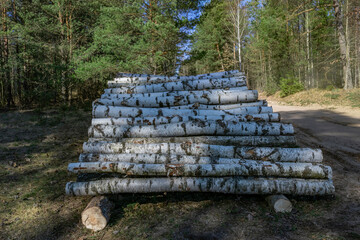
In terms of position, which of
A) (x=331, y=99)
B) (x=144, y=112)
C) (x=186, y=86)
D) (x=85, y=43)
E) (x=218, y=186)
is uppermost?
(x=85, y=43)

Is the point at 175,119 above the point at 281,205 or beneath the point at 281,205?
above

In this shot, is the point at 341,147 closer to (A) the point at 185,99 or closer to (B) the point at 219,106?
(B) the point at 219,106

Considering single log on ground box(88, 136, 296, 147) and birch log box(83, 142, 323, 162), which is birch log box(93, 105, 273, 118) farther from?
birch log box(83, 142, 323, 162)

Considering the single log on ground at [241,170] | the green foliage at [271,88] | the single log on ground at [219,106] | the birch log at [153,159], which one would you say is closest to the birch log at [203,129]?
the birch log at [153,159]

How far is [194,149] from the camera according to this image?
12.4ft

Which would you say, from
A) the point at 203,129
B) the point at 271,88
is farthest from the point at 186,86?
the point at 271,88

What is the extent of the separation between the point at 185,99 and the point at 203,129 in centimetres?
152

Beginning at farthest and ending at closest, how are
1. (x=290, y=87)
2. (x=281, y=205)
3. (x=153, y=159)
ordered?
(x=290, y=87)
(x=153, y=159)
(x=281, y=205)

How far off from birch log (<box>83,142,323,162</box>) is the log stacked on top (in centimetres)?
2

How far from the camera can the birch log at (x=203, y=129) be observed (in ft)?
13.7

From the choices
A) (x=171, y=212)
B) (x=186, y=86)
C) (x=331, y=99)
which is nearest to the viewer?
(x=171, y=212)

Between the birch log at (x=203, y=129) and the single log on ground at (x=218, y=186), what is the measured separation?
1.14m

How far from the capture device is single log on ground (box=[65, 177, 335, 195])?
323cm

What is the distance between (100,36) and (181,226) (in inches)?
470
